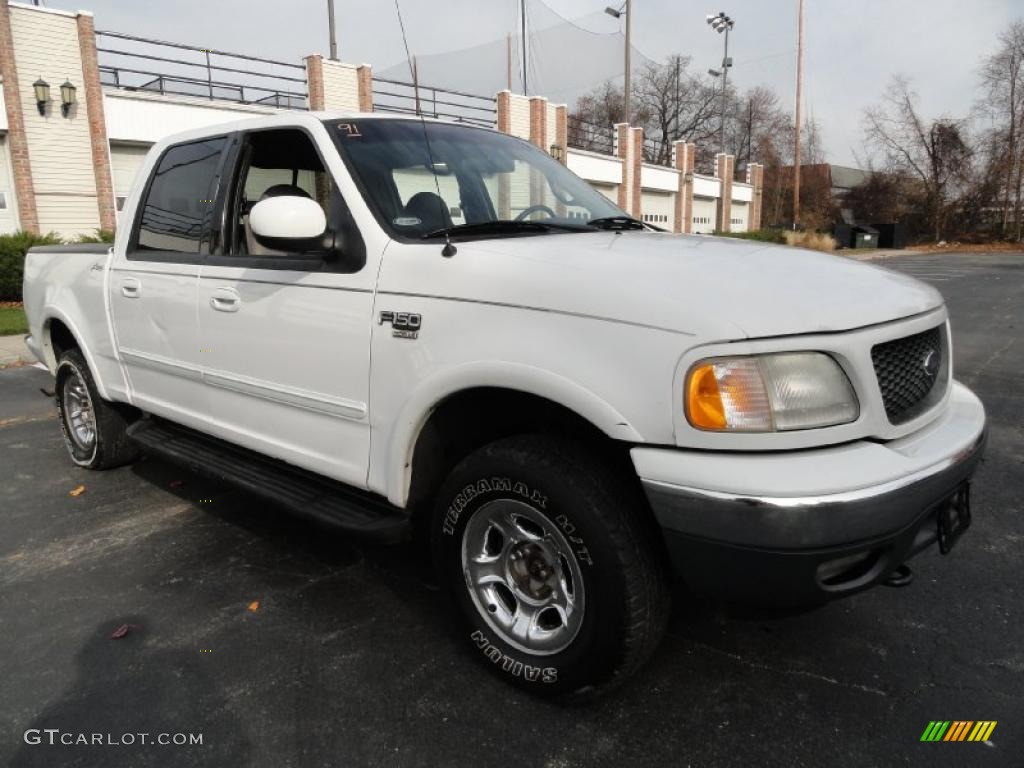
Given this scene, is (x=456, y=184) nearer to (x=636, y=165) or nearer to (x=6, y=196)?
(x=6, y=196)

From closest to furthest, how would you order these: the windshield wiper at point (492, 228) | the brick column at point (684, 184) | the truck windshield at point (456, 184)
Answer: the windshield wiper at point (492, 228) < the truck windshield at point (456, 184) < the brick column at point (684, 184)

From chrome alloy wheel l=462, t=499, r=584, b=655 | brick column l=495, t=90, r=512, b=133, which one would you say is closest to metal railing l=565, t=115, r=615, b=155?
brick column l=495, t=90, r=512, b=133

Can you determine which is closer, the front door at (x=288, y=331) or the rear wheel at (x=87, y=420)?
the front door at (x=288, y=331)

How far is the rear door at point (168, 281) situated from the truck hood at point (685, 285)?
150cm

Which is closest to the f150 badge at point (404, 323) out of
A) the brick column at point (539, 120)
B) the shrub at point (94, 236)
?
the shrub at point (94, 236)

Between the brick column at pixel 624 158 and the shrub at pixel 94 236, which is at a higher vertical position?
the brick column at pixel 624 158

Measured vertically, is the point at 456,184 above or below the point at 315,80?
below

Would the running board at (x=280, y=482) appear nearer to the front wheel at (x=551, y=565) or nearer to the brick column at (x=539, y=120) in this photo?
the front wheel at (x=551, y=565)

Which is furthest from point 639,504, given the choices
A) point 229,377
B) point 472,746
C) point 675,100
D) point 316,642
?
point 675,100

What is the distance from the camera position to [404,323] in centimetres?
256

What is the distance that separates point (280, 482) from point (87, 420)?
2434 mm

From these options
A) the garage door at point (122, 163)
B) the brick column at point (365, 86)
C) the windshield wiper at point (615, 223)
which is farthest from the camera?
the brick column at point (365, 86)

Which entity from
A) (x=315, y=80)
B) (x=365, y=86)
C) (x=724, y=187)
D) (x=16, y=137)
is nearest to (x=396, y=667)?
(x=16, y=137)

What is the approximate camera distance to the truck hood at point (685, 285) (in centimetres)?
201
